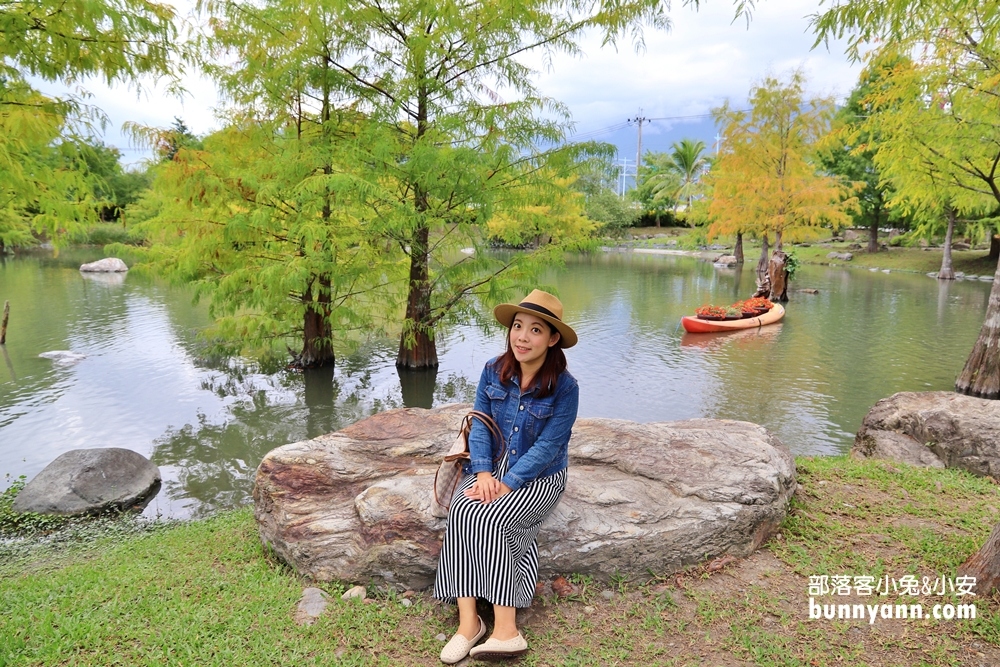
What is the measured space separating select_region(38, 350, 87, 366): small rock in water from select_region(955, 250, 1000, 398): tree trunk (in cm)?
1580

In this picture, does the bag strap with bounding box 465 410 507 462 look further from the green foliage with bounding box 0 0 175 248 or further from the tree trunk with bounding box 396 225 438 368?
the tree trunk with bounding box 396 225 438 368

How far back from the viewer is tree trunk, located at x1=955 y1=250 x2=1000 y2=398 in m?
9.09

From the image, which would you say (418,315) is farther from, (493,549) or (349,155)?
(493,549)

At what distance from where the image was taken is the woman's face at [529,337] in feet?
10.3

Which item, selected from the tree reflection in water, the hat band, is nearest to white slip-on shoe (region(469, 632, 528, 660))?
the hat band

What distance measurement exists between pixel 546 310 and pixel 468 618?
1590 mm

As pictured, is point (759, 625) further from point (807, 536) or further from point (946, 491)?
point (946, 491)

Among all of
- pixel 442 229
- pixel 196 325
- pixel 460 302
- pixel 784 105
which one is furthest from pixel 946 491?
pixel 784 105

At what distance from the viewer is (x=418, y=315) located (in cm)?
1061

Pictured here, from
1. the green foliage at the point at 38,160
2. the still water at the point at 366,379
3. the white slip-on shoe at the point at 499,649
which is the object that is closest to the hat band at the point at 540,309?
the white slip-on shoe at the point at 499,649

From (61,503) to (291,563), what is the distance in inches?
135

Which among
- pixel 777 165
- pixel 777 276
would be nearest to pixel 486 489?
pixel 777 276

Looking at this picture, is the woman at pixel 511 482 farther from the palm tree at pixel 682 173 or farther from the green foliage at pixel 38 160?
the palm tree at pixel 682 173

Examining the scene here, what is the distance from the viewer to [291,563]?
364 centimetres
